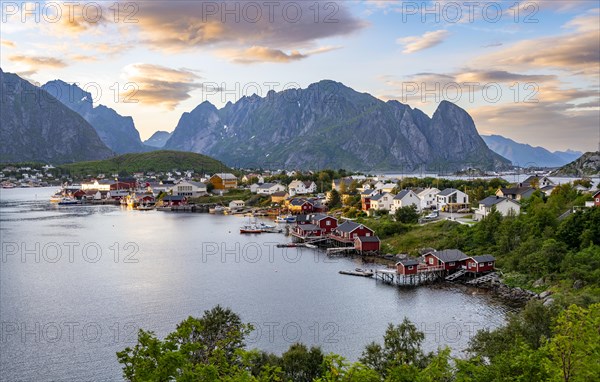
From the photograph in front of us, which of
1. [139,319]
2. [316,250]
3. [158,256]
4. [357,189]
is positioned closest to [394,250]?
[316,250]

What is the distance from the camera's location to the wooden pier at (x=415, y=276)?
2878 cm

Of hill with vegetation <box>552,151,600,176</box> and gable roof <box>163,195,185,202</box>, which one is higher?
hill with vegetation <box>552,151,600,176</box>

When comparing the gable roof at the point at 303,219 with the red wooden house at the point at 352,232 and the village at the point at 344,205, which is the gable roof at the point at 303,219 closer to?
the village at the point at 344,205

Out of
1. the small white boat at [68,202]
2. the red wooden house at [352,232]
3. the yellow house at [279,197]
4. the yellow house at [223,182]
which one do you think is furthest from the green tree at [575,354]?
the small white boat at [68,202]

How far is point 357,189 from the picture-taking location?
64.7 meters

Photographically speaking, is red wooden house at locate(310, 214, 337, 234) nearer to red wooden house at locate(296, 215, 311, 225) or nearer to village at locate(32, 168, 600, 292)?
village at locate(32, 168, 600, 292)

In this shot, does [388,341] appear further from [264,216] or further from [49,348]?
[264,216]

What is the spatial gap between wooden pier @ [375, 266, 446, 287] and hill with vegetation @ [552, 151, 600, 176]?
88767mm

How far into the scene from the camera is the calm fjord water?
61.7 ft

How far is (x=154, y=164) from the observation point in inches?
5315

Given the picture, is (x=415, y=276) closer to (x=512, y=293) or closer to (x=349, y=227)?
(x=512, y=293)

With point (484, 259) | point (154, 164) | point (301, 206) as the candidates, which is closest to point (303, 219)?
point (301, 206)

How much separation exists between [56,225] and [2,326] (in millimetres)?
36979

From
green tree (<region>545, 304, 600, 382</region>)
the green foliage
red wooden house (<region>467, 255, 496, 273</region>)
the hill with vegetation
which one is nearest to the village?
red wooden house (<region>467, 255, 496, 273</region>)
